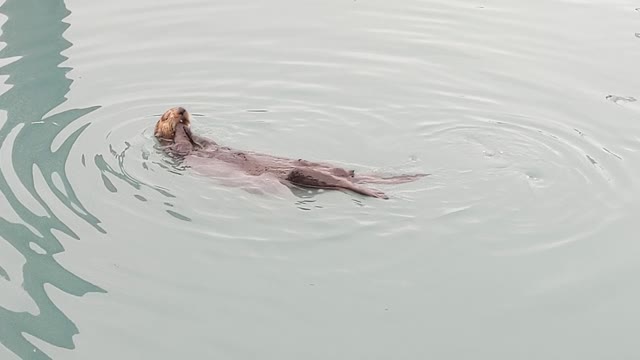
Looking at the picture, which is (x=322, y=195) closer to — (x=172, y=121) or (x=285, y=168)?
(x=285, y=168)

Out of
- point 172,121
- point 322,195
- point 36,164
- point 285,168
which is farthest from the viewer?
point 172,121

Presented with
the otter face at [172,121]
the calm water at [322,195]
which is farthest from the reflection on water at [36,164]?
the otter face at [172,121]

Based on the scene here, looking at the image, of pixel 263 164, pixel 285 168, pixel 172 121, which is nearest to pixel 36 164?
pixel 172 121

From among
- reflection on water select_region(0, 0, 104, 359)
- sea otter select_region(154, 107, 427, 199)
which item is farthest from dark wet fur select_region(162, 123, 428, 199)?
reflection on water select_region(0, 0, 104, 359)

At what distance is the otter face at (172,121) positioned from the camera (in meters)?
5.76

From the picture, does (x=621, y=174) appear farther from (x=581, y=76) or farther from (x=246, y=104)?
(x=246, y=104)

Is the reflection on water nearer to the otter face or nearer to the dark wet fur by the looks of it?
the otter face

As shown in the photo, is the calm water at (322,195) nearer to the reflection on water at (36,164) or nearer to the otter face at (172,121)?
the reflection on water at (36,164)

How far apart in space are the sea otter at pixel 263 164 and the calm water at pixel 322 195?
0.09 meters

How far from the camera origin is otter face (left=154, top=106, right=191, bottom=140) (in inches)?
227

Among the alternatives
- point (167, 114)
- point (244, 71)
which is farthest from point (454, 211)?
point (244, 71)

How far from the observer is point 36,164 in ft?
18.4

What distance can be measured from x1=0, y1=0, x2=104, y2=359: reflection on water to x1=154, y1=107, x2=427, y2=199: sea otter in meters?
0.68

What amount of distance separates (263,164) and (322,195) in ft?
1.40
